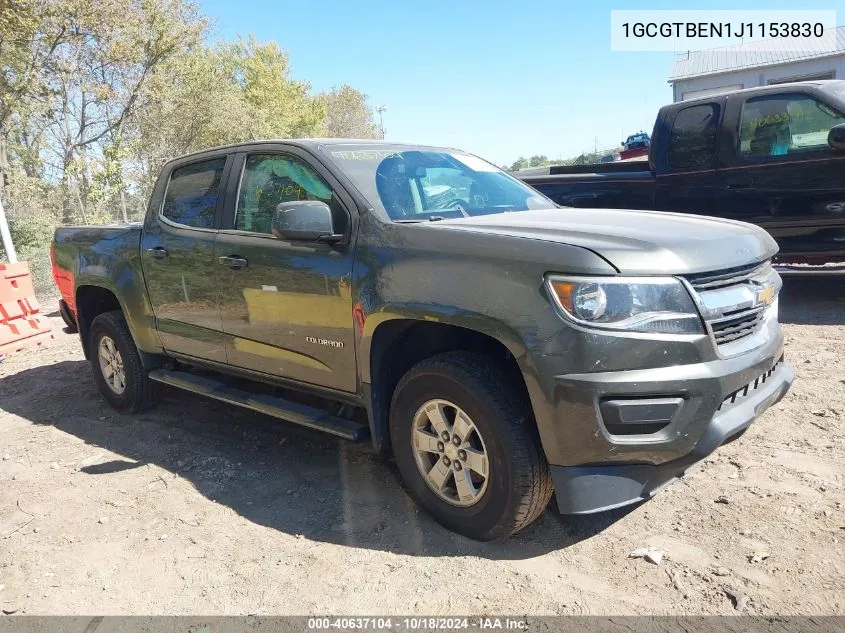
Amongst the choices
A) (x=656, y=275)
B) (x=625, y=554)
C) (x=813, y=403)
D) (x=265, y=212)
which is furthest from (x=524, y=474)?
(x=813, y=403)

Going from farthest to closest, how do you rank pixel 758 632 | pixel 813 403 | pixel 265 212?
pixel 813 403 → pixel 265 212 → pixel 758 632

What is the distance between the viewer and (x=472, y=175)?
4004 millimetres

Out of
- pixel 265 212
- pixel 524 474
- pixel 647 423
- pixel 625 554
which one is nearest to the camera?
pixel 647 423

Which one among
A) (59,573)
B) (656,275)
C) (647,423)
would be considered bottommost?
(59,573)

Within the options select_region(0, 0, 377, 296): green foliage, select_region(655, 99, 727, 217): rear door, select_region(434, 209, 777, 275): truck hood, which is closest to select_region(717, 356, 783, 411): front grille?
select_region(434, 209, 777, 275): truck hood

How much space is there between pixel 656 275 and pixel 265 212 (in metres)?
2.30

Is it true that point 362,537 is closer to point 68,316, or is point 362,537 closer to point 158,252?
point 158,252

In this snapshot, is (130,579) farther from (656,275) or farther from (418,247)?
(656,275)

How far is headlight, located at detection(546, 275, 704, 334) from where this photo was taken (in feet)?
8.02

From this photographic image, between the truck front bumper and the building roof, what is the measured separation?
29.8 metres

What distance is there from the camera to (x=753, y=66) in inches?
1101

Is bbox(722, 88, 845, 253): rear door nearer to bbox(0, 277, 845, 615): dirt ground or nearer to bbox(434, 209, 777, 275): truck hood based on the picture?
bbox(0, 277, 845, 615): dirt ground

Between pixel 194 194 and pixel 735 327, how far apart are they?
Answer: 11.2 ft

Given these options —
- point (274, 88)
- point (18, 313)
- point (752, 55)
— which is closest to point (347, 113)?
point (274, 88)
